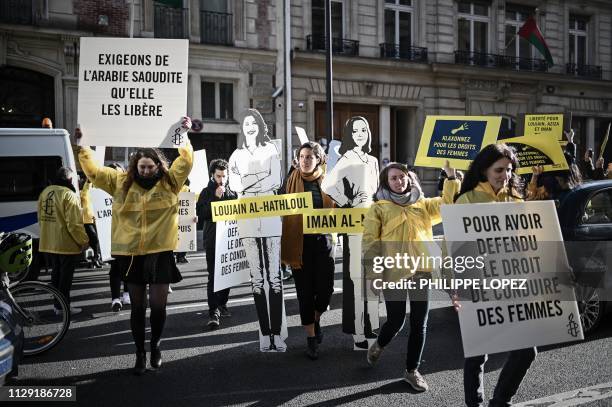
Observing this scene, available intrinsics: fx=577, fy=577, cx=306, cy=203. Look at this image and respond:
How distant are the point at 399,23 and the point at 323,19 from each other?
3370mm

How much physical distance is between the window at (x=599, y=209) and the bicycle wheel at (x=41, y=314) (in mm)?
5357

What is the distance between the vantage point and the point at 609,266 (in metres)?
5.86

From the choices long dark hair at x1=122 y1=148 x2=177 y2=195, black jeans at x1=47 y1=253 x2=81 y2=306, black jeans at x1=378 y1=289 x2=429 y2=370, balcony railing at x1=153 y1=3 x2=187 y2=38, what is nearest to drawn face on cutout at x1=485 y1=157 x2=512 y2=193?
black jeans at x1=378 y1=289 x2=429 y2=370

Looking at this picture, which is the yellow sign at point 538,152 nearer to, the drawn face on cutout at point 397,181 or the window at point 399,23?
the drawn face on cutout at point 397,181

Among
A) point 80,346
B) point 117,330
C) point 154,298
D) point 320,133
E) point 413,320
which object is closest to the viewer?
point 413,320

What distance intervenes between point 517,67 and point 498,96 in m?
1.90

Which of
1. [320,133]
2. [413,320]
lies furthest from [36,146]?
[320,133]

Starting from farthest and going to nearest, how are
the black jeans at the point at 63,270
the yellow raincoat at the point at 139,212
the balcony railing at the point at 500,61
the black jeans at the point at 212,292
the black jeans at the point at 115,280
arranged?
the balcony railing at the point at 500,61, the black jeans at the point at 115,280, the black jeans at the point at 63,270, the black jeans at the point at 212,292, the yellow raincoat at the point at 139,212

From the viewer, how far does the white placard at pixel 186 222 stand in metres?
7.39

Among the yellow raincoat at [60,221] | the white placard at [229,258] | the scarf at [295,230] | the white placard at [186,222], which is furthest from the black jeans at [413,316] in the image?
the yellow raincoat at [60,221]

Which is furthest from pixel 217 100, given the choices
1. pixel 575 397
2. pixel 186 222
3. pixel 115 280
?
pixel 575 397

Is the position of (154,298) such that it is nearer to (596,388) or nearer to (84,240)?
(84,240)

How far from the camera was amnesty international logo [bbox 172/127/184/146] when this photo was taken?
5.19 m

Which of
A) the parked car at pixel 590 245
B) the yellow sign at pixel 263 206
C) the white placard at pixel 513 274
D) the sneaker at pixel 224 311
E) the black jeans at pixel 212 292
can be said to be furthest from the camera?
the sneaker at pixel 224 311
